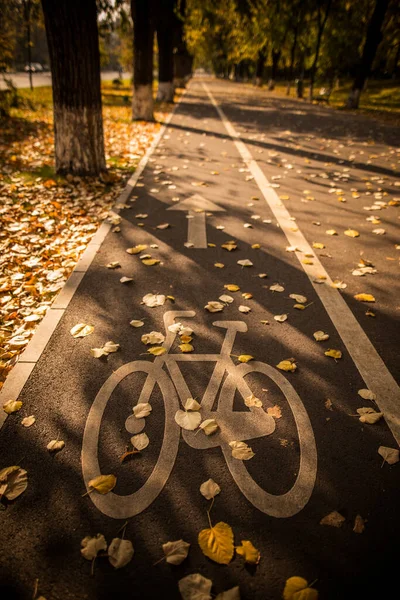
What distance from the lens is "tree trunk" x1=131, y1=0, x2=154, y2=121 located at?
442 inches

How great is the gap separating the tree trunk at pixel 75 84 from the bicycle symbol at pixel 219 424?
5.39 metres

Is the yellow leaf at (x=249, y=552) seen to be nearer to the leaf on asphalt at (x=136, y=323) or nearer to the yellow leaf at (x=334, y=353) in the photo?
the yellow leaf at (x=334, y=353)

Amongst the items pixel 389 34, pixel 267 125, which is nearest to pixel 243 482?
pixel 267 125

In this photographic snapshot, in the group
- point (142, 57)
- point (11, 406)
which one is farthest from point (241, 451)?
point (142, 57)

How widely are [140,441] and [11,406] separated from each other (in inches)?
38.9

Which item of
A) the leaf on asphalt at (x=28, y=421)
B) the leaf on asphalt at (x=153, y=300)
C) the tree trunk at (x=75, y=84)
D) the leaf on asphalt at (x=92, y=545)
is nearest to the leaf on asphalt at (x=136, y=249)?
the leaf on asphalt at (x=153, y=300)

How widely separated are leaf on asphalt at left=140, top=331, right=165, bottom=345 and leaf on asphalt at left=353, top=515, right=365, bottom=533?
1824 mm

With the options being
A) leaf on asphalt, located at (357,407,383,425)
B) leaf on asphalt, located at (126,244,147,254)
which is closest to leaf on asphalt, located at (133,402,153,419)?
leaf on asphalt, located at (357,407,383,425)

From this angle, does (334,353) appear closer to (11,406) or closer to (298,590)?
(298,590)

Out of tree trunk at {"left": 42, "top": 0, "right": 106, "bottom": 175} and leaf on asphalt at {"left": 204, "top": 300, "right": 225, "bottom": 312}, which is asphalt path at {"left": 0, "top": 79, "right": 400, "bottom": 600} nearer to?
leaf on asphalt at {"left": 204, "top": 300, "right": 225, "bottom": 312}

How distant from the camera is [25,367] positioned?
2.71 m

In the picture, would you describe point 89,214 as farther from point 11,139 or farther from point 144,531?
point 11,139

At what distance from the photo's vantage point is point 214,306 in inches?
134

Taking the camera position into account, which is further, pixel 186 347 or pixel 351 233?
pixel 351 233
